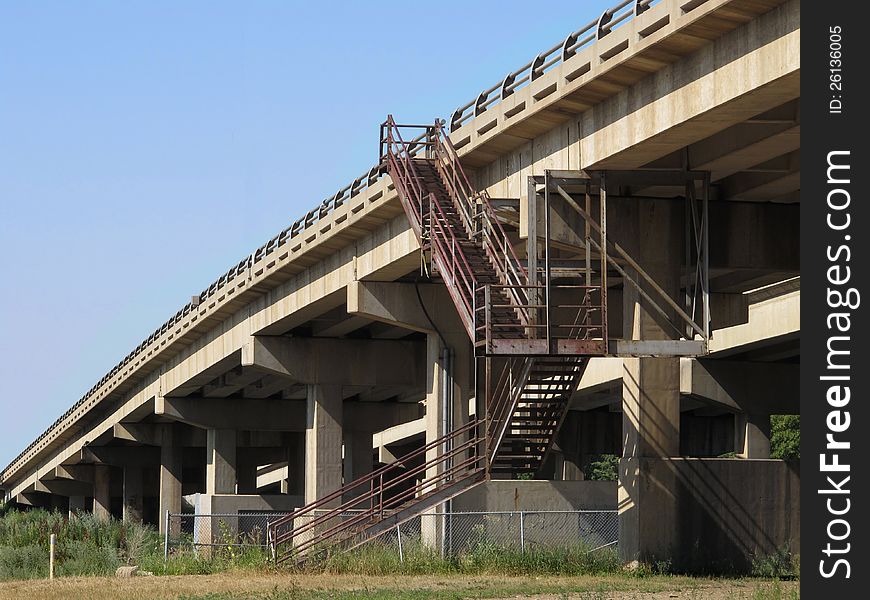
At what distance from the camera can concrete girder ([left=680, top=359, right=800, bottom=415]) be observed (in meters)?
49.6

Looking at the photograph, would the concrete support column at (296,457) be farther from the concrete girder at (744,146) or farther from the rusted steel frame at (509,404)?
the concrete girder at (744,146)

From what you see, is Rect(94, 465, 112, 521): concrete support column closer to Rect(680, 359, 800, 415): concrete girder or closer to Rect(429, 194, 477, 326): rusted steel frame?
Rect(680, 359, 800, 415): concrete girder

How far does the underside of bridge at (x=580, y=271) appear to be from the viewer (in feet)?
81.9

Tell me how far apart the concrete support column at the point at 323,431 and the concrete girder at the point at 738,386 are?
37.7ft

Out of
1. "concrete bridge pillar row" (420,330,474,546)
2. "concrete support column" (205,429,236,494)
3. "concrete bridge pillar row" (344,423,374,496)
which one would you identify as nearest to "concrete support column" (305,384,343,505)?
"concrete bridge pillar row" (420,330,474,546)

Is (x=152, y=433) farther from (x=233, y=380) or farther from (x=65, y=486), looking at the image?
(x=65, y=486)

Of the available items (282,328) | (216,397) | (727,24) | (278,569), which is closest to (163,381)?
(216,397)

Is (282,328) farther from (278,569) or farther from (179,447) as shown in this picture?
(179,447)

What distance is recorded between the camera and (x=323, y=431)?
47.5 meters

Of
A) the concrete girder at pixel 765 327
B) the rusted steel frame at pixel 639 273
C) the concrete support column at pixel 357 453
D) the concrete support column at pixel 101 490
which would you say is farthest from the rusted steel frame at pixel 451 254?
the concrete support column at pixel 101 490

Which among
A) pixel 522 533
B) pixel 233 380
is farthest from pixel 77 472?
pixel 522 533

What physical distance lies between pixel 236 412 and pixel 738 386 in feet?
76.1

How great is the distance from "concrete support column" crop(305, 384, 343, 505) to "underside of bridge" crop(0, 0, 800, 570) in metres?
0.08

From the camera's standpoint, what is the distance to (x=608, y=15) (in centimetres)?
2569
